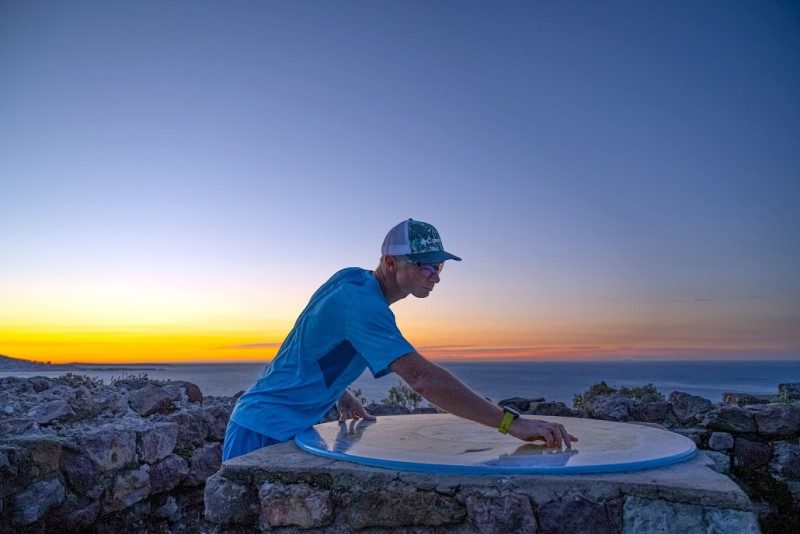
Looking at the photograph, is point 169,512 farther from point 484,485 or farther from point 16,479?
point 484,485

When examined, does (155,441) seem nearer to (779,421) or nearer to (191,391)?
(191,391)

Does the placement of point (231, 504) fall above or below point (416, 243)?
below

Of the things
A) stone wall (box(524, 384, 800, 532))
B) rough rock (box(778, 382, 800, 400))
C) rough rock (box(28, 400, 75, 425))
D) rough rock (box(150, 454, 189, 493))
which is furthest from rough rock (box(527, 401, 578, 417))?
rough rock (box(28, 400, 75, 425))

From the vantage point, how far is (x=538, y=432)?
2605 mm

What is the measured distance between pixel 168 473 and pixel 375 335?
2945mm

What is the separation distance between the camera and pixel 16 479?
369 centimetres

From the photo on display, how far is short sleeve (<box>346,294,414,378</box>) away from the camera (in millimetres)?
2547

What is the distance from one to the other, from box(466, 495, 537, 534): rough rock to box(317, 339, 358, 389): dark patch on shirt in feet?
2.88

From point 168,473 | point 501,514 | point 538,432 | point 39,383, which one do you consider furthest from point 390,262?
point 39,383

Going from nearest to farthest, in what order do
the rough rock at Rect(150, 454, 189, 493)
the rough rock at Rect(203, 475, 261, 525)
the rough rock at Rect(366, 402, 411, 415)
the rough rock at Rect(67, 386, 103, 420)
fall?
the rough rock at Rect(203, 475, 261, 525) < the rough rock at Rect(67, 386, 103, 420) < the rough rock at Rect(150, 454, 189, 493) < the rough rock at Rect(366, 402, 411, 415)

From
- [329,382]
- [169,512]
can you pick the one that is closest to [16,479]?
[169,512]

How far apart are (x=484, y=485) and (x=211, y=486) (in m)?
1.14

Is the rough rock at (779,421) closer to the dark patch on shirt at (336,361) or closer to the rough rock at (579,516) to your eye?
the rough rock at (579,516)

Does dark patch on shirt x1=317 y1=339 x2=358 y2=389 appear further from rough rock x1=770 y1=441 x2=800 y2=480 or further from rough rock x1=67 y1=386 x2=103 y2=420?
rough rock x1=770 y1=441 x2=800 y2=480
